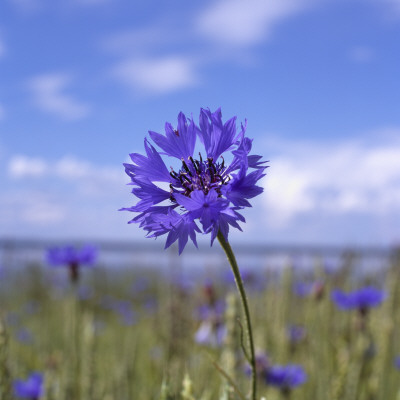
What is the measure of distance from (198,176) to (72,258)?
1.84m

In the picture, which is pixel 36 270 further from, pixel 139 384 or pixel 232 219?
pixel 232 219

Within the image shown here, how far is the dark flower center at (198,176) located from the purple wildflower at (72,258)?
1.75 metres

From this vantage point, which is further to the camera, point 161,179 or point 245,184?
point 161,179

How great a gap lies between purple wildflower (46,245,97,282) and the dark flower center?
175 centimetres

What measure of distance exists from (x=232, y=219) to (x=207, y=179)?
192 millimetres

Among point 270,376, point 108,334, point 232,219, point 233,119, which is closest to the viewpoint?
point 232,219

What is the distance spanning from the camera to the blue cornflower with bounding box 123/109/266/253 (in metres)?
0.94

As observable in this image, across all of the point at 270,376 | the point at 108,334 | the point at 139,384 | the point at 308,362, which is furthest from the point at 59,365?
the point at 108,334

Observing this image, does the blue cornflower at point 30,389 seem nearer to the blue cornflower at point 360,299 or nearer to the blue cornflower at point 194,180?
the blue cornflower at point 360,299

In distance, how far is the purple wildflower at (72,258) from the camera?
2773 millimetres

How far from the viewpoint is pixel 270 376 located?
247 centimetres

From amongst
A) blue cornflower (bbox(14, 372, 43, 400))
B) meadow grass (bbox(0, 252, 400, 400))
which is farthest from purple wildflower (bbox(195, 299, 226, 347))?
blue cornflower (bbox(14, 372, 43, 400))

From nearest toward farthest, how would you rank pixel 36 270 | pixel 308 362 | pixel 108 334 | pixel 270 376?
1. pixel 270 376
2. pixel 308 362
3. pixel 108 334
4. pixel 36 270

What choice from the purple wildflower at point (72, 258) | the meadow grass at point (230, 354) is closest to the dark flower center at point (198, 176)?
the meadow grass at point (230, 354)
